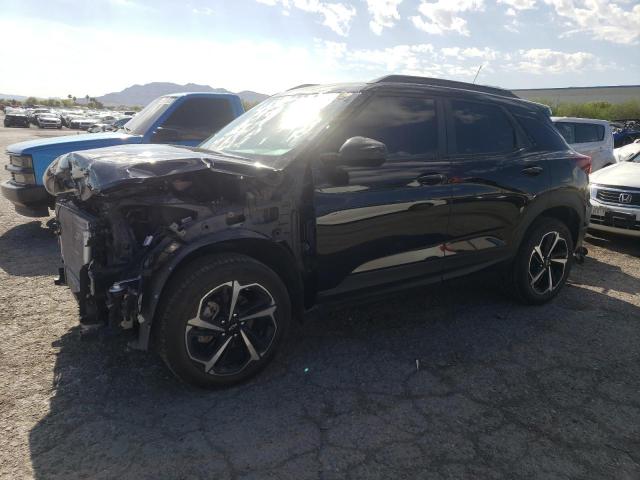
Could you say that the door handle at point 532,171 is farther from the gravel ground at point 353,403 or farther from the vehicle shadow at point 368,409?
the vehicle shadow at point 368,409

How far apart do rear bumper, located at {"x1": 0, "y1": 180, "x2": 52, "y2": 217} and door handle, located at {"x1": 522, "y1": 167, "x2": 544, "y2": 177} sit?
5616mm

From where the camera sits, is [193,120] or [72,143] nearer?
[72,143]

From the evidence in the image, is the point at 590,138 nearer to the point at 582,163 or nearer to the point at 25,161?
the point at 582,163

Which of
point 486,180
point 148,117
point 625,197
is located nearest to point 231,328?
point 486,180

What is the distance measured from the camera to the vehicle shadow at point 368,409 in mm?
2322

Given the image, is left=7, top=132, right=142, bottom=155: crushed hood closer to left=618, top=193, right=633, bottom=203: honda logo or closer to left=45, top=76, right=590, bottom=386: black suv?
left=45, top=76, right=590, bottom=386: black suv

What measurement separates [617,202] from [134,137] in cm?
708

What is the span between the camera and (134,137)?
21.2 ft

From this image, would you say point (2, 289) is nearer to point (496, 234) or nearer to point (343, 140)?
point (343, 140)

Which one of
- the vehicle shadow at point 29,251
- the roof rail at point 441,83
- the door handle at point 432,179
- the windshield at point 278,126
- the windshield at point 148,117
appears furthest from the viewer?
the windshield at point 148,117

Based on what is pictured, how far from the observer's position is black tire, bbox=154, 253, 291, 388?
264 centimetres

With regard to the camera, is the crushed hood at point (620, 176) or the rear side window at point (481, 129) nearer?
the rear side window at point (481, 129)

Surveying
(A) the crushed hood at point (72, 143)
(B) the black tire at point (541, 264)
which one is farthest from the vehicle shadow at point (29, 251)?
(B) the black tire at point (541, 264)

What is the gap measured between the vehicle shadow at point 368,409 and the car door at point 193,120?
3849 mm
